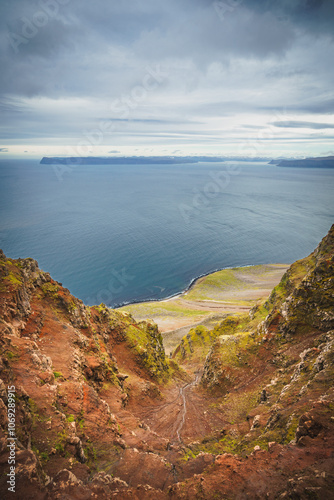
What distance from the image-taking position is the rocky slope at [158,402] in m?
14.3

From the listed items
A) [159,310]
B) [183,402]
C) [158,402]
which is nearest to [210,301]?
[159,310]

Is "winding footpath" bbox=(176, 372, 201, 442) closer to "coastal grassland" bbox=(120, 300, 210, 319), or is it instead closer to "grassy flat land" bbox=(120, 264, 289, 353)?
"grassy flat land" bbox=(120, 264, 289, 353)

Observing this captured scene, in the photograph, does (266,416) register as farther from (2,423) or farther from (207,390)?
(2,423)

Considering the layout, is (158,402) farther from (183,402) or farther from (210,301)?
(210,301)

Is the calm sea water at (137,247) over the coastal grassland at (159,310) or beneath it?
over

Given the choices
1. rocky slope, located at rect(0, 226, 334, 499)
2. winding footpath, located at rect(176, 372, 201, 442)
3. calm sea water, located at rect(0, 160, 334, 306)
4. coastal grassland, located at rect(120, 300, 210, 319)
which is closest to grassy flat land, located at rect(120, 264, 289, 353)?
coastal grassland, located at rect(120, 300, 210, 319)

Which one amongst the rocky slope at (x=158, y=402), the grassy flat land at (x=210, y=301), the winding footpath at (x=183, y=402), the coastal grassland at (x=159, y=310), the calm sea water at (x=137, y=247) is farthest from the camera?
the calm sea water at (x=137, y=247)

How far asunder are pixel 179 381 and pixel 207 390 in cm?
792

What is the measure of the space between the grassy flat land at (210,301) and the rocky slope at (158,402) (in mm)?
35500

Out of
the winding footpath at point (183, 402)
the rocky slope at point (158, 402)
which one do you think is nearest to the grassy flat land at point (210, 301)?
the winding footpath at point (183, 402)

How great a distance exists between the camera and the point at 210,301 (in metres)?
102

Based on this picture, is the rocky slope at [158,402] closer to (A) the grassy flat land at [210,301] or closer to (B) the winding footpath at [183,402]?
(B) the winding footpath at [183,402]

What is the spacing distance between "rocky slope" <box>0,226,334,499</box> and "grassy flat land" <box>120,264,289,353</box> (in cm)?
3550

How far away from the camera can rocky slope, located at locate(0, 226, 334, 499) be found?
14336 mm
